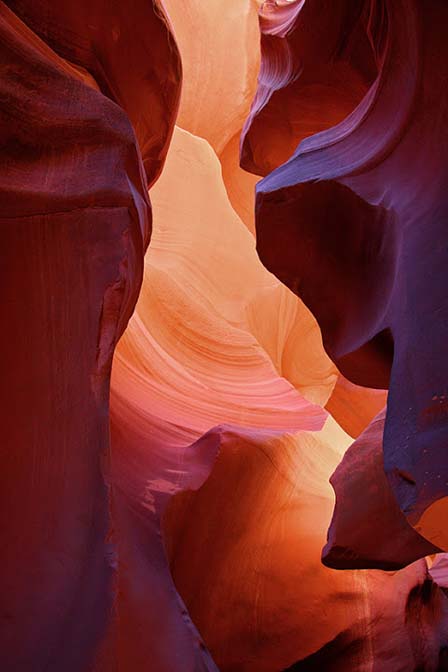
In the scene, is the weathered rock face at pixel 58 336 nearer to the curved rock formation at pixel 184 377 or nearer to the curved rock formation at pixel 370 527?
the curved rock formation at pixel 184 377

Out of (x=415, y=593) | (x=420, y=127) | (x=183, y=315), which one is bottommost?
(x=415, y=593)

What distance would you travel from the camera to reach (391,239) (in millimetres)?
3260

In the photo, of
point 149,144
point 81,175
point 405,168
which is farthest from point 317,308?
point 81,175

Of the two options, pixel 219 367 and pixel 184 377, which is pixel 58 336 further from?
pixel 219 367

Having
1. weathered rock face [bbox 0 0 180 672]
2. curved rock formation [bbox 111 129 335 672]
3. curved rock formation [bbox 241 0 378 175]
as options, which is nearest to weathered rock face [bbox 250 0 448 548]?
curved rock formation [bbox 241 0 378 175]

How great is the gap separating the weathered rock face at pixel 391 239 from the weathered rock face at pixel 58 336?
3.75 feet

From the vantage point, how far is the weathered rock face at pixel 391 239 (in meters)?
2.61

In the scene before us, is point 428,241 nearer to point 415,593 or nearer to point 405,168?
point 405,168

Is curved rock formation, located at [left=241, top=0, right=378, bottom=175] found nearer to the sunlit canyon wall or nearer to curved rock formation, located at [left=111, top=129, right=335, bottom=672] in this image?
the sunlit canyon wall

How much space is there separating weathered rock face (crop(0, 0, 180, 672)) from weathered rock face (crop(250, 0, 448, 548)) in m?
1.14

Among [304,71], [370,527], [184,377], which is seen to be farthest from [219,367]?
[304,71]

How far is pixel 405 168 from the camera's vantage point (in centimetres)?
322

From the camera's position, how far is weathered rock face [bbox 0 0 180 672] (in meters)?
2.50

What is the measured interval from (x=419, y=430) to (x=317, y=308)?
1.69 meters
